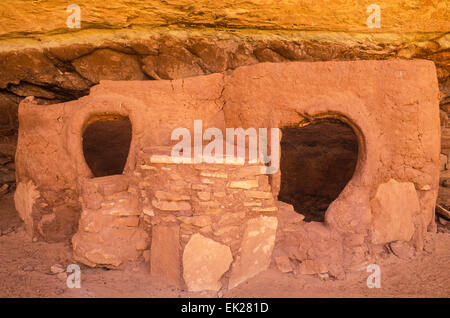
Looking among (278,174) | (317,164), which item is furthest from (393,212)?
(317,164)

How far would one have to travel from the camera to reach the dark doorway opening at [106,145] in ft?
17.4

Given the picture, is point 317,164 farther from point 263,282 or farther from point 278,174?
point 263,282

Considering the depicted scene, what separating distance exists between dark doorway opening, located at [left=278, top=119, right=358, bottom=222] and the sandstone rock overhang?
2111mm

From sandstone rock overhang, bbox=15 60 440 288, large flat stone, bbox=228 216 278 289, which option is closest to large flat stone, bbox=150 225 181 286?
sandstone rock overhang, bbox=15 60 440 288

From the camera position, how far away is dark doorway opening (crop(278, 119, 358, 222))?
18.0 ft

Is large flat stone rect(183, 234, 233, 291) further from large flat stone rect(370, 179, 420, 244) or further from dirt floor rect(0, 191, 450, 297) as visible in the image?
large flat stone rect(370, 179, 420, 244)

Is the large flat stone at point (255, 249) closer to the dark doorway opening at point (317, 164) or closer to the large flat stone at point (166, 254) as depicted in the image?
the large flat stone at point (166, 254)

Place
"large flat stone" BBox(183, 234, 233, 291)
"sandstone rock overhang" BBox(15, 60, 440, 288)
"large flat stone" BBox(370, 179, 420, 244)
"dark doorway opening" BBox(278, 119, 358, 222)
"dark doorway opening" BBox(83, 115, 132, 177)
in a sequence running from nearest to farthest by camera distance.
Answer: "large flat stone" BBox(183, 234, 233, 291) → "sandstone rock overhang" BBox(15, 60, 440, 288) → "large flat stone" BBox(370, 179, 420, 244) → "dark doorway opening" BBox(83, 115, 132, 177) → "dark doorway opening" BBox(278, 119, 358, 222)

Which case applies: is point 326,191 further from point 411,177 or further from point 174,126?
point 174,126

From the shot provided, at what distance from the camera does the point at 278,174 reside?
323cm

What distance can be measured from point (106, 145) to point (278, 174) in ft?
11.4

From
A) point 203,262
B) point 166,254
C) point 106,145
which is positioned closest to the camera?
point 203,262

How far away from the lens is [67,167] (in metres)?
3.73

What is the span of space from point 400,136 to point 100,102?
3290 mm
